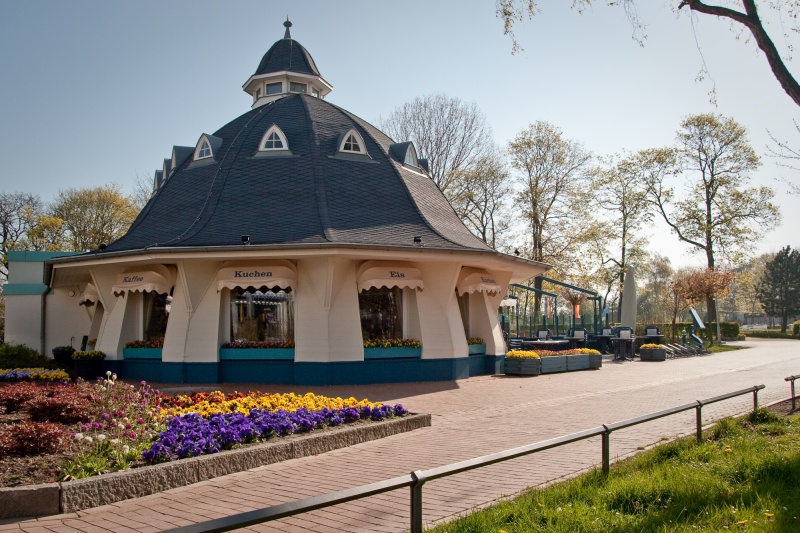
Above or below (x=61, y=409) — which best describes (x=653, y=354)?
below

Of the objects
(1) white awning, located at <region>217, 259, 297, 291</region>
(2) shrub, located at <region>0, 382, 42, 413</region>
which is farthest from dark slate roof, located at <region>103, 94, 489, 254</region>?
(2) shrub, located at <region>0, 382, 42, 413</region>

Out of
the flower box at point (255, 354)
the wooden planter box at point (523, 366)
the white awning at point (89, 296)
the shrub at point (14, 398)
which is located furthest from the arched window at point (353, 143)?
the shrub at point (14, 398)

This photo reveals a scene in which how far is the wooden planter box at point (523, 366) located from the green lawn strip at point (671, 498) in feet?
41.4

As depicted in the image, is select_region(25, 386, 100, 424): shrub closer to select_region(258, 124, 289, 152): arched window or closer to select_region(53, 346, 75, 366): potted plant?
select_region(258, 124, 289, 152): arched window

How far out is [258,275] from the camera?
717 inches

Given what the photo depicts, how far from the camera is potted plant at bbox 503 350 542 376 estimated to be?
2094cm

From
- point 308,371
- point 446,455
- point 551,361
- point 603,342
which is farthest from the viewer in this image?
point 603,342

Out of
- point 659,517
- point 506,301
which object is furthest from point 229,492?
point 506,301

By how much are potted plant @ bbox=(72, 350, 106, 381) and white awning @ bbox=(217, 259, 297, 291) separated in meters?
4.84

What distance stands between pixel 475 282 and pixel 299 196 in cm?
588

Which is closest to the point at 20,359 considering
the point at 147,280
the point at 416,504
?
the point at 147,280

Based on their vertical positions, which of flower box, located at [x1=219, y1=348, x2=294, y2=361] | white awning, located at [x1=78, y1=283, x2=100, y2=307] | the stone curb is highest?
white awning, located at [x1=78, y1=283, x2=100, y2=307]

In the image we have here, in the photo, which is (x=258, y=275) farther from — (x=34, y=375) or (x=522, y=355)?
(x=522, y=355)

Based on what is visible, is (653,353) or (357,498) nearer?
(357,498)
